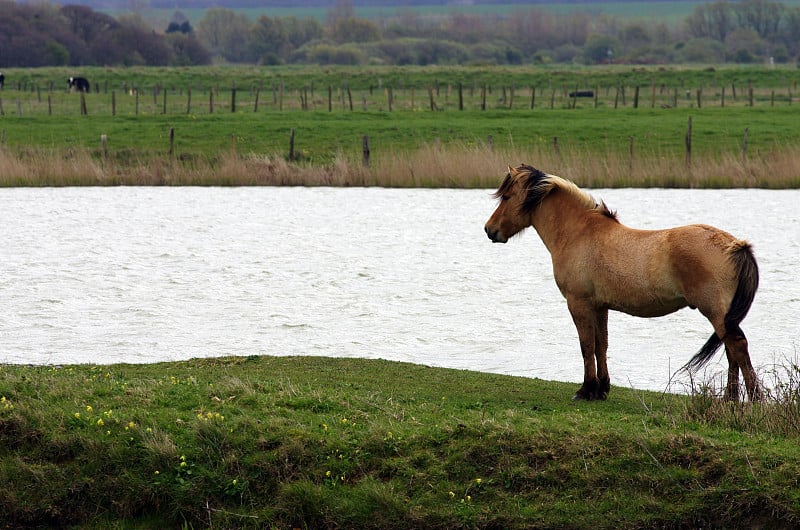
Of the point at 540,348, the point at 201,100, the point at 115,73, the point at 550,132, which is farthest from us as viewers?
the point at 115,73

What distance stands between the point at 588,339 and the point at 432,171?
20721 mm

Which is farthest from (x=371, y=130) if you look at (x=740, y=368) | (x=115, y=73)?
(x=115, y=73)

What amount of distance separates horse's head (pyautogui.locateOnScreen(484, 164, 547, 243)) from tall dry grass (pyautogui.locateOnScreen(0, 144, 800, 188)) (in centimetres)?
1843

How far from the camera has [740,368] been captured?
8.79 meters

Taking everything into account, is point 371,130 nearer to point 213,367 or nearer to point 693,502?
point 213,367

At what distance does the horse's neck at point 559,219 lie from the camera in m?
9.48

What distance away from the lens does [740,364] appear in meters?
8.65

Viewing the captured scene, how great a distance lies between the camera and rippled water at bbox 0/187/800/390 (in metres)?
12.5

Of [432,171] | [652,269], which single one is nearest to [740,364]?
[652,269]

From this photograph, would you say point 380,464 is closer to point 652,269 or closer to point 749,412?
point 652,269

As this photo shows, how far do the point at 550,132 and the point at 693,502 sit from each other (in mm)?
33277

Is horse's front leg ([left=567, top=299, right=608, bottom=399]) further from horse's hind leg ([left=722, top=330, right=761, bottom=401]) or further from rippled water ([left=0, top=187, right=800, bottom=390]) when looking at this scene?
rippled water ([left=0, top=187, right=800, bottom=390])

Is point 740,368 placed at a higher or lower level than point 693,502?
higher

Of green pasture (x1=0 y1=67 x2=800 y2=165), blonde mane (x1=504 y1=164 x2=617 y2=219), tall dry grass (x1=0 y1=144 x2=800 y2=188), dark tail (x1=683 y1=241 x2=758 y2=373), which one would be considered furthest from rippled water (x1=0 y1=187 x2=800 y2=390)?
green pasture (x1=0 y1=67 x2=800 y2=165)
